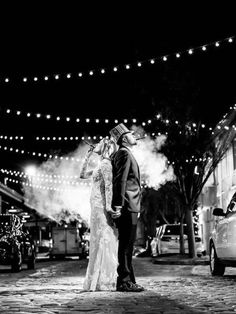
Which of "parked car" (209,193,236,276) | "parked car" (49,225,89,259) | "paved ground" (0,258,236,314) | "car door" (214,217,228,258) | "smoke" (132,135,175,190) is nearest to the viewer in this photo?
"paved ground" (0,258,236,314)

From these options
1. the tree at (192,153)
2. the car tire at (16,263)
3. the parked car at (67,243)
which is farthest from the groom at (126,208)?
the parked car at (67,243)

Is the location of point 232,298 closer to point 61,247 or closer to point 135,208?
point 135,208

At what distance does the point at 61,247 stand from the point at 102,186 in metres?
27.4

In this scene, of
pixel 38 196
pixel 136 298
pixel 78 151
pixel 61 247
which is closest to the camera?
pixel 136 298

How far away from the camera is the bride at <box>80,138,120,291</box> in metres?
8.92

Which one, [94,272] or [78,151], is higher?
[78,151]

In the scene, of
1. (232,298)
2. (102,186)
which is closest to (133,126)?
(102,186)

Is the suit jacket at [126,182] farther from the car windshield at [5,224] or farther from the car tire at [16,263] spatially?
the car windshield at [5,224]

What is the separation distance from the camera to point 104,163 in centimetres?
916

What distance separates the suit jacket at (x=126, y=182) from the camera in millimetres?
8617

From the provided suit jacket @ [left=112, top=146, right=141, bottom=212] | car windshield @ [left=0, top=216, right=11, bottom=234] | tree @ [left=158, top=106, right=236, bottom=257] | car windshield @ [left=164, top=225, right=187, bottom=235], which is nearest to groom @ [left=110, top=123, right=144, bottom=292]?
suit jacket @ [left=112, top=146, right=141, bottom=212]

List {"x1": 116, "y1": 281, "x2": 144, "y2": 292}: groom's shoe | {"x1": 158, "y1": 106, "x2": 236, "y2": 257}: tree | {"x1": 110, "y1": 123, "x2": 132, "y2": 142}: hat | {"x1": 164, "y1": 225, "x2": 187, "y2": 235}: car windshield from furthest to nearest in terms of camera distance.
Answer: {"x1": 164, "y1": 225, "x2": 187, "y2": 235}: car windshield, {"x1": 158, "y1": 106, "x2": 236, "y2": 257}: tree, {"x1": 110, "y1": 123, "x2": 132, "y2": 142}: hat, {"x1": 116, "y1": 281, "x2": 144, "y2": 292}: groom's shoe

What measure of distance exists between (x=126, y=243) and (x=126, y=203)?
520 mm

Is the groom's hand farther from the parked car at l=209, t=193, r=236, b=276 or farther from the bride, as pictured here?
the parked car at l=209, t=193, r=236, b=276
